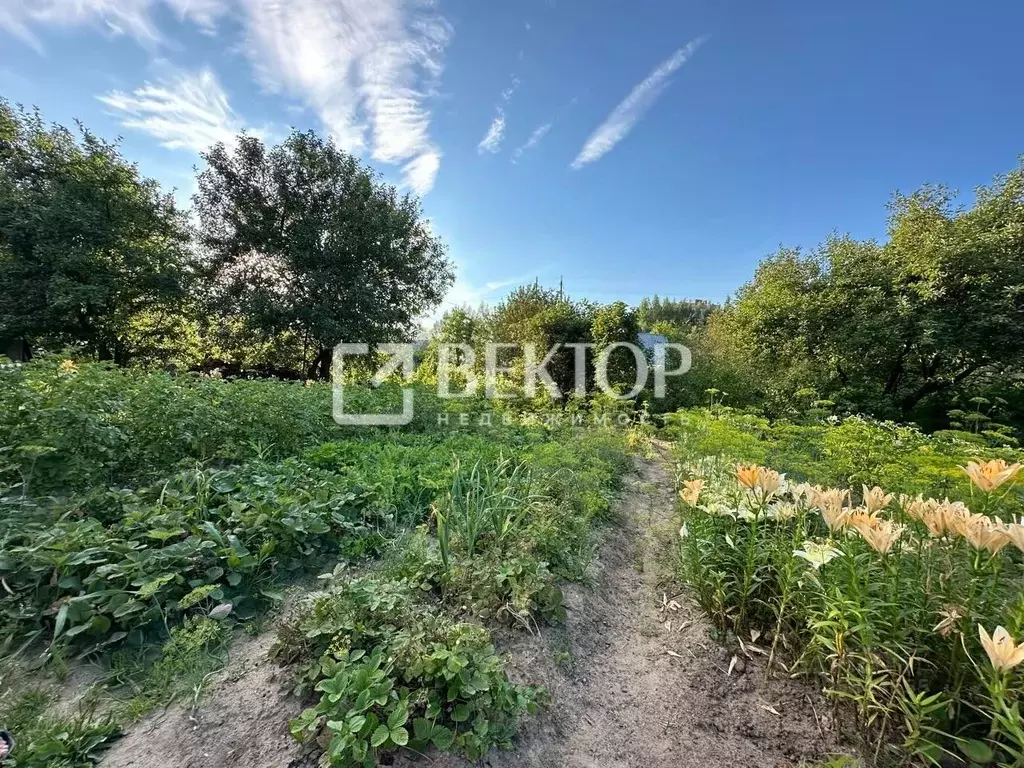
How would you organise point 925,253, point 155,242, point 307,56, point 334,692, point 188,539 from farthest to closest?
point 155,242 < point 925,253 < point 307,56 < point 188,539 < point 334,692

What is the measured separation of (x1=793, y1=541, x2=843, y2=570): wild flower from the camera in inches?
50.1

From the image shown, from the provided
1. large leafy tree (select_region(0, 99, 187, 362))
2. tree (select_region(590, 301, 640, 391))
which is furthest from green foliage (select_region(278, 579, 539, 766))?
large leafy tree (select_region(0, 99, 187, 362))

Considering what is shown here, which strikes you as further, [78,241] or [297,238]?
[297,238]

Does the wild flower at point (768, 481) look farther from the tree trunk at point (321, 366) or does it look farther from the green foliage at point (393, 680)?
the tree trunk at point (321, 366)

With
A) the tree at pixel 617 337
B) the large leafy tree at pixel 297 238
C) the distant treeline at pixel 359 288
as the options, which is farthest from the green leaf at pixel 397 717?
the large leafy tree at pixel 297 238

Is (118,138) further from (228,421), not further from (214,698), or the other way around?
(214,698)

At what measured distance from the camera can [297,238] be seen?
28.1ft

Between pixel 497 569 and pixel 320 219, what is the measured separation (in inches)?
370

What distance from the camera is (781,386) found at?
8430mm

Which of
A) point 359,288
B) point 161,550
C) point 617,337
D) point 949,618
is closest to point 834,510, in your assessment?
point 949,618

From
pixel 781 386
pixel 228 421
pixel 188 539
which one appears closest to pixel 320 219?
pixel 228 421

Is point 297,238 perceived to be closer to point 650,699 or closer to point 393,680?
point 393,680

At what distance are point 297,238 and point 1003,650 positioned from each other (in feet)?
34.0

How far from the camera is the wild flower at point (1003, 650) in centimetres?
84
